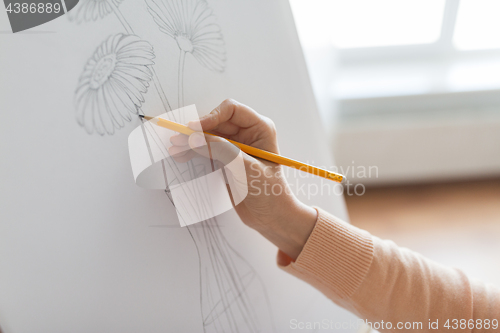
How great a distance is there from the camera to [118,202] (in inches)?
13.3

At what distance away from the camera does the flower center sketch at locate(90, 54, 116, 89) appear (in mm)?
316

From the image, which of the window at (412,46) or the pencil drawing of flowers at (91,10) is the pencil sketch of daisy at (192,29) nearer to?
the pencil drawing of flowers at (91,10)

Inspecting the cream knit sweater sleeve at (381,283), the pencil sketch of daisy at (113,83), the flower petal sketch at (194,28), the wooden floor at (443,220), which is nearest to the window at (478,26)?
the wooden floor at (443,220)

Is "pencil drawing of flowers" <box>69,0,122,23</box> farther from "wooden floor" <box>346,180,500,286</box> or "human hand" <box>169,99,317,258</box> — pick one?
"wooden floor" <box>346,180,500,286</box>

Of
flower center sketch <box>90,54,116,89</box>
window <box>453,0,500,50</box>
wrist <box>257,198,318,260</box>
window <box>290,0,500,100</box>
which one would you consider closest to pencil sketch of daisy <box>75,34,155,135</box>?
flower center sketch <box>90,54,116,89</box>

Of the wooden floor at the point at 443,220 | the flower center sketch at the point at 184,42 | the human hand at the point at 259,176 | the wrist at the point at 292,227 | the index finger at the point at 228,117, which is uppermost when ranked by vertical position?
the flower center sketch at the point at 184,42

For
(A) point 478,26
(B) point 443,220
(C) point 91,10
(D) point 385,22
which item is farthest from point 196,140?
(A) point 478,26

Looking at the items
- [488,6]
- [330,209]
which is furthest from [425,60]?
[330,209]

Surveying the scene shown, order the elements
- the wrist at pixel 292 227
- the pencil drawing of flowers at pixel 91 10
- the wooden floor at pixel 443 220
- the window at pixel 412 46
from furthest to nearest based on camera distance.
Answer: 1. the window at pixel 412 46
2. the wooden floor at pixel 443 220
3. the wrist at pixel 292 227
4. the pencil drawing of flowers at pixel 91 10

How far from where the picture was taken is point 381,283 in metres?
0.51

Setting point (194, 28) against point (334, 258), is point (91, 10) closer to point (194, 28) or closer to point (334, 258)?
point (194, 28)

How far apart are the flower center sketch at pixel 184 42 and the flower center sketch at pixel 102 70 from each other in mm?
94

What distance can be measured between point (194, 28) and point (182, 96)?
0.30 ft

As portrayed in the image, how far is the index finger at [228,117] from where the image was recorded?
398mm
